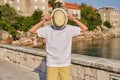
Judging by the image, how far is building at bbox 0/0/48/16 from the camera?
71562 millimetres

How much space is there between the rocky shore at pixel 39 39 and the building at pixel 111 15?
363cm

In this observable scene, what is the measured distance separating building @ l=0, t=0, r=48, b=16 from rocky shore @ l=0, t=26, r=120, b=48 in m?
10.6

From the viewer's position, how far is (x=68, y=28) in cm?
482

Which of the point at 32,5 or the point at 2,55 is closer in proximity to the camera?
the point at 2,55

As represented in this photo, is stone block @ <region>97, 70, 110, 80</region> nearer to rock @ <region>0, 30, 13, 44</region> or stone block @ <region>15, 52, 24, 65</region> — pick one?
stone block @ <region>15, 52, 24, 65</region>

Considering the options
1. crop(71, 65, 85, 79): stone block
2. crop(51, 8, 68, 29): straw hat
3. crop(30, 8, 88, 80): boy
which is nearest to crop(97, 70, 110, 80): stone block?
crop(71, 65, 85, 79): stone block

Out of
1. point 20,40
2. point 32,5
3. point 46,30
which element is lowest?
point 20,40

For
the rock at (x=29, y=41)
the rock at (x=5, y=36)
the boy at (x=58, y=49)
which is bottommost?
the rock at (x=29, y=41)

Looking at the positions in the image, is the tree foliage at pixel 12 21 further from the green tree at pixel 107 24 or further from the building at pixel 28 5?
the green tree at pixel 107 24

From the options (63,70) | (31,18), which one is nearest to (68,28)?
(63,70)

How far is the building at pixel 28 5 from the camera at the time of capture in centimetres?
7156

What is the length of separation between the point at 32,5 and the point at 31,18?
9291 mm

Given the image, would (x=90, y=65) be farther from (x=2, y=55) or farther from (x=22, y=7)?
(x=22, y=7)

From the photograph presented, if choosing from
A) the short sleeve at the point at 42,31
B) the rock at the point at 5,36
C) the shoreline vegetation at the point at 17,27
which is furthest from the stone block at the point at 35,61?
the rock at the point at 5,36
